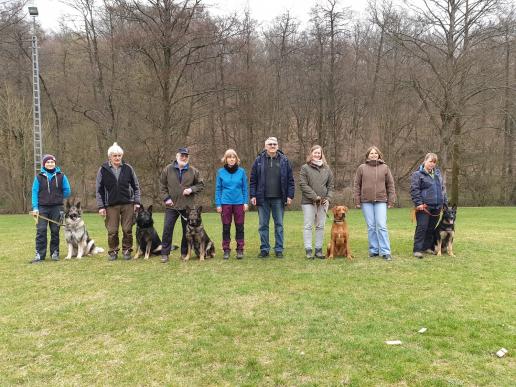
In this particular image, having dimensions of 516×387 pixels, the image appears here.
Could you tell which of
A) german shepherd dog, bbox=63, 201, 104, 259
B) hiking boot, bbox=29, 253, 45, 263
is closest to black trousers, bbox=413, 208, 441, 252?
german shepherd dog, bbox=63, 201, 104, 259

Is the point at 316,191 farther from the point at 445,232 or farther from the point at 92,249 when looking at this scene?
the point at 92,249

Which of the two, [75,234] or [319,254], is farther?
[75,234]

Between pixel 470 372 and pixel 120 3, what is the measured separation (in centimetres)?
2130

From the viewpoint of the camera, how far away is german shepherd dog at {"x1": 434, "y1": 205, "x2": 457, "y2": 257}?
7.54 meters

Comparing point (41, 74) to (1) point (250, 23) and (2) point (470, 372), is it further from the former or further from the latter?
(2) point (470, 372)

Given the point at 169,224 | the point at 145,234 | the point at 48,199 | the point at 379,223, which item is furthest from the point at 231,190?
the point at 48,199

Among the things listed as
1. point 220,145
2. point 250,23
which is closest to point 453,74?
point 250,23

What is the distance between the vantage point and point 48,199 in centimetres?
741

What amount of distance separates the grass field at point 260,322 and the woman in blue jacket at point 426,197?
709 millimetres

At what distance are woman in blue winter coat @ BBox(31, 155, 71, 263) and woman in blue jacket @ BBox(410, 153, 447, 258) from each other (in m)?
6.67

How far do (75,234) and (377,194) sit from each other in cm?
586

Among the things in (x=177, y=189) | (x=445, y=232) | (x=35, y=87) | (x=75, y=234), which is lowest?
(x=445, y=232)

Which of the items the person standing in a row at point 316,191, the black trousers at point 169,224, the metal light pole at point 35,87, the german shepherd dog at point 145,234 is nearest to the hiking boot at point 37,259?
the german shepherd dog at point 145,234

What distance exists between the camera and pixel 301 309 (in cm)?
452
